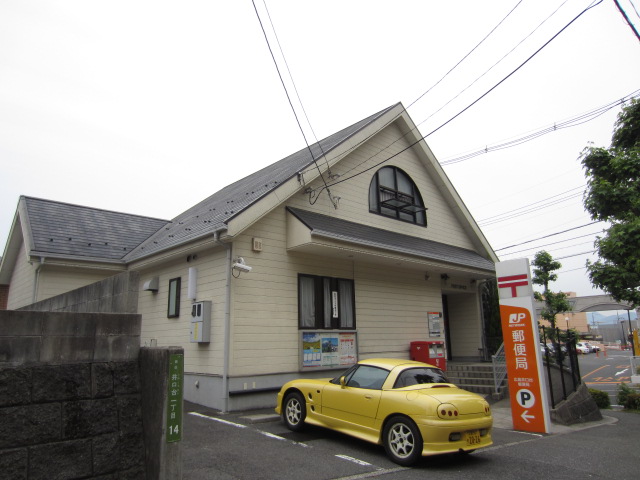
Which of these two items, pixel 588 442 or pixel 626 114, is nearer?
pixel 588 442

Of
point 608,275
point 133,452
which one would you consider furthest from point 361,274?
point 133,452

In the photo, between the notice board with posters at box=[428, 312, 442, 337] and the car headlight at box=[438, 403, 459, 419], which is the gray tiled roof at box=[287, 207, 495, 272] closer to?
the notice board with posters at box=[428, 312, 442, 337]

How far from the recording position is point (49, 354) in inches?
169

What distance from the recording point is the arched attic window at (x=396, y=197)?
538 inches

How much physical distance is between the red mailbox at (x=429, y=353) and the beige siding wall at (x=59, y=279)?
9890 mm

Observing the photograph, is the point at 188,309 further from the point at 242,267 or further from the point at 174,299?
the point at 242,267

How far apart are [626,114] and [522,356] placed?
10.1m

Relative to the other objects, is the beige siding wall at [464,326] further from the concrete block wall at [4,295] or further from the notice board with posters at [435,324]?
the concrete block wall at [4,295]

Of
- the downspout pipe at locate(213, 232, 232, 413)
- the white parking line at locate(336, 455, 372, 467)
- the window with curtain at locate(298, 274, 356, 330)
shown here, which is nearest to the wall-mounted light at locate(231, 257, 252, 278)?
the downspout pipe at locate(213, 232, 232, 413)

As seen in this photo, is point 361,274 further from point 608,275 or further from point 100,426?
point 100,426

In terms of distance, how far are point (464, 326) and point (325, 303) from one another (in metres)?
7.63

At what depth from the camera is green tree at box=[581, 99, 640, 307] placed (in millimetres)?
11469

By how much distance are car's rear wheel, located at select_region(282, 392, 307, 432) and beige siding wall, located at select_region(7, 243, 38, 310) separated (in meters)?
9.86

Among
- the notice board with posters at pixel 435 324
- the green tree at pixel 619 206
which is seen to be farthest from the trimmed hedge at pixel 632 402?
the notice board with posters at pixel 435 324
